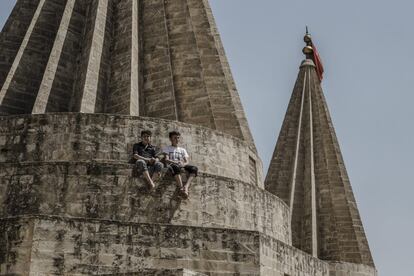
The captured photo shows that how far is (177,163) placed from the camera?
10.2 m

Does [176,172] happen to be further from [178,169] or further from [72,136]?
[72,136]

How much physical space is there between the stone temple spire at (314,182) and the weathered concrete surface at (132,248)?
10003 millimetres

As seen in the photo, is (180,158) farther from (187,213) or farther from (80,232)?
(80,232)

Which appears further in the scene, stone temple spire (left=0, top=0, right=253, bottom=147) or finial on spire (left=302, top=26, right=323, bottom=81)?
finial on spire (left=302, top=26, right=323, bottom=81)

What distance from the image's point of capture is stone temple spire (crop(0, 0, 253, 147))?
42.0 ft

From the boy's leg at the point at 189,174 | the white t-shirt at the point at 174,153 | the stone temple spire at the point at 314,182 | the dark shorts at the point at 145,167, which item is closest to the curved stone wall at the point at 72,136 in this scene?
the dark shorts at the point at 145,167

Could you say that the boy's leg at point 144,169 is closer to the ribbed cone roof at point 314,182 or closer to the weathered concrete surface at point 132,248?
the weathered concrete surface at point 132,248

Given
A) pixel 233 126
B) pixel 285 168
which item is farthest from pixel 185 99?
pixel 285 168

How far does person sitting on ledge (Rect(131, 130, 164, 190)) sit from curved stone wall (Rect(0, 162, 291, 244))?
134 millimetres

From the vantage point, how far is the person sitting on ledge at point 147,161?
1005cm

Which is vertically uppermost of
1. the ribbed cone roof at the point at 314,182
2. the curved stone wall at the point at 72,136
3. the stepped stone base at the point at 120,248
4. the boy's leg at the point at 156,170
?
the ribbed cone roof at the point at 314,182

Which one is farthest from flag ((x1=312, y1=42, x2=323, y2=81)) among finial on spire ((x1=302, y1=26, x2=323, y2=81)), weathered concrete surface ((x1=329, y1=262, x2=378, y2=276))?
weathered concrete surface ((x1=329, y1=262, x2=378, y2=276))

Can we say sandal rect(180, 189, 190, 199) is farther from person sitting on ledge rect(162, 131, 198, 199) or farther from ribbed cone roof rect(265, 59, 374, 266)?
ribbed cone roof rect(265, 59, 374, 266)

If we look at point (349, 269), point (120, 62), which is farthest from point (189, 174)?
point (349, 269)
